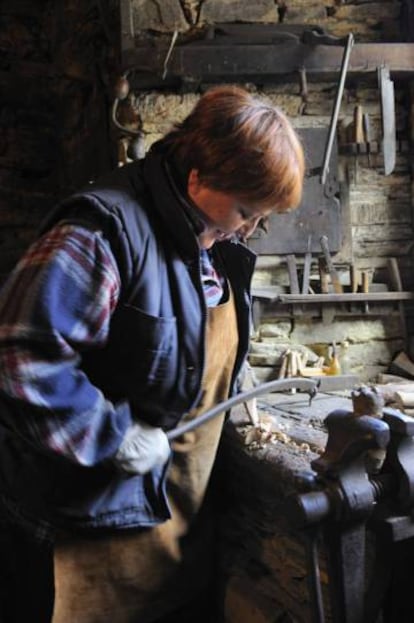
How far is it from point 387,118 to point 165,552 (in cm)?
213

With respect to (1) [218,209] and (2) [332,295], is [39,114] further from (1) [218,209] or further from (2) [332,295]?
(1) [218,209]

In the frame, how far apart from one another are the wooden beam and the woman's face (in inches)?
65.9

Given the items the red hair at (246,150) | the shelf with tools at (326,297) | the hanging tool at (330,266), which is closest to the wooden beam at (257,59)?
the hanging tool at (330,266)

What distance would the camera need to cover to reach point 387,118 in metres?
2.77

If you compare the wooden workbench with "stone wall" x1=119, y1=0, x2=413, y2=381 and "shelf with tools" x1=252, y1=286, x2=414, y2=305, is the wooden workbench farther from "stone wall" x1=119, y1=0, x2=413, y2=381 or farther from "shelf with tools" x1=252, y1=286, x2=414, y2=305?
"stone wall" x1=119, y1=0, x2=413, y2=381

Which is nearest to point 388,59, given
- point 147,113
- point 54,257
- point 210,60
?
point 210,60

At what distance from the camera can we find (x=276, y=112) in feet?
4.11

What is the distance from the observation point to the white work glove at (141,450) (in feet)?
4.04

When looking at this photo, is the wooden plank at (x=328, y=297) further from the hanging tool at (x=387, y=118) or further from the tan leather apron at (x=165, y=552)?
the tan leather apron at (x=165, y=552)

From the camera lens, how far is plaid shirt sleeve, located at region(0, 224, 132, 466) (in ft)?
3.62

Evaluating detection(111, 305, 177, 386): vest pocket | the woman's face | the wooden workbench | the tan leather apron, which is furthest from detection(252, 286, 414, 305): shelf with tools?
detection(111, 305, 177, 386): vest pocket

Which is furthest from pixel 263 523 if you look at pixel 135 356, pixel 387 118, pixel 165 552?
pixel 387 118

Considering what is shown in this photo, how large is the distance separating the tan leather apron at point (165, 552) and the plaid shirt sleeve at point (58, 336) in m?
0.36

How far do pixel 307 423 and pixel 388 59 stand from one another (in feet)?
6.03
